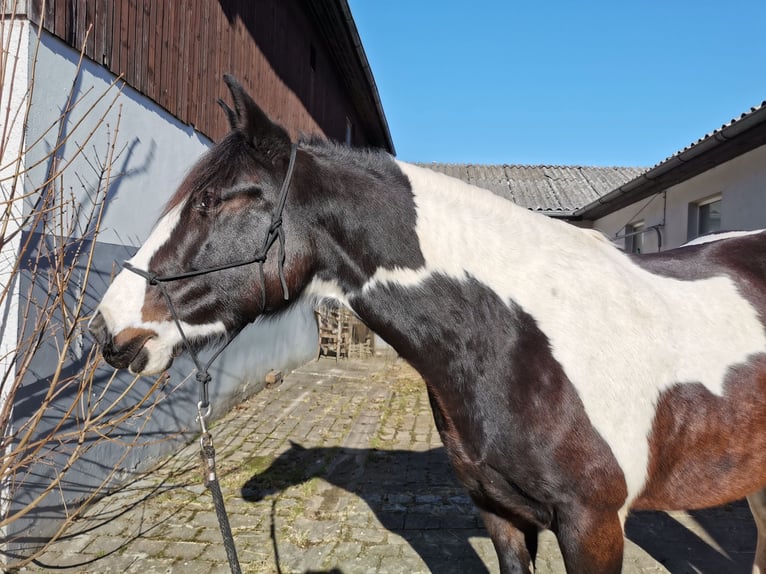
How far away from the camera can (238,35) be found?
6.32 metres

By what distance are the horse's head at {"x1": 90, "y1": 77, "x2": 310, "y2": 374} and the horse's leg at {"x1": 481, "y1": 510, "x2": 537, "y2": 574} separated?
1.34m

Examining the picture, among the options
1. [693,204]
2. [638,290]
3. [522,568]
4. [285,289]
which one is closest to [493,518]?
[522,568]

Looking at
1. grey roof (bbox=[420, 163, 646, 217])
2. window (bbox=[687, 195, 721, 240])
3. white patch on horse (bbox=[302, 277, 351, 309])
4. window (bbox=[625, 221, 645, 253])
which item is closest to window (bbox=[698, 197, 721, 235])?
window (bbox=[687, 195, 721, 240])

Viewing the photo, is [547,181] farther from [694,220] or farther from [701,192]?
[701,192]

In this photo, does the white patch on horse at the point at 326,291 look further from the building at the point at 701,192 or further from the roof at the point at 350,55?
the roof at the point at 350,55

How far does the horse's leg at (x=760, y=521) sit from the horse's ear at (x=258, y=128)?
2950mm

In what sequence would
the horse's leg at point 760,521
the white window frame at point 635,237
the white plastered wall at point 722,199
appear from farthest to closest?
1. the white window frame at point 635,237
2. the white plastered wall at point 722,199
3. the horse's leg at point 760,521

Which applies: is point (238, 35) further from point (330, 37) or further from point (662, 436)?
point (662, 436)

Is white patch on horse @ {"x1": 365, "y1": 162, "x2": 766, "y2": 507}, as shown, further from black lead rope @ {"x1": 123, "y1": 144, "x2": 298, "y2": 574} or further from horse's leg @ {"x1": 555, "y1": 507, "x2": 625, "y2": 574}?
black lead rope @ {"x1": 123, "y1": 144, "x2": 298, "y2": 574}

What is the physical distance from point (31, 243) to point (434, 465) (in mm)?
3768

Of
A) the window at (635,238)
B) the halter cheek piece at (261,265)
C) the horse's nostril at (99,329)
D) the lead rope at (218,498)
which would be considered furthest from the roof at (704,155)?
the horse's nostril at (99,329)

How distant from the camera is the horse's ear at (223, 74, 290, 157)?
163 cm

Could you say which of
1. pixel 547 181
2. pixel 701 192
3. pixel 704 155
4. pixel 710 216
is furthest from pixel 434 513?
pixel 547 181

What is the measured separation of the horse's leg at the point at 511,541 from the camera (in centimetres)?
212
